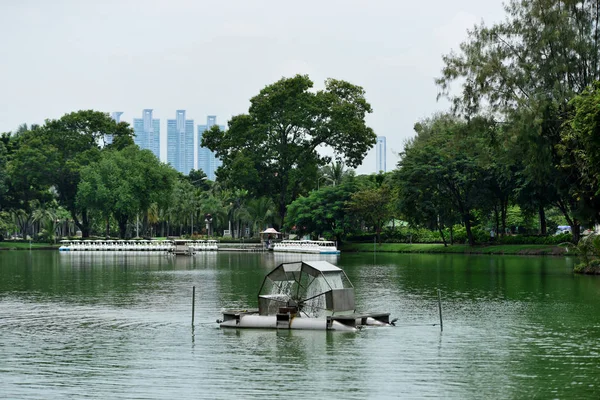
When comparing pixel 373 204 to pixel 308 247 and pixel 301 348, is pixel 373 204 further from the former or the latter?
pixel 301 348

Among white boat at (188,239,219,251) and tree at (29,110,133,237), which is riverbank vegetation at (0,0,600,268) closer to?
tree at (29,110,133,237)

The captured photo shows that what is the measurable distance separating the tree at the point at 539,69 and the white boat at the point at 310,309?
86.3 feet

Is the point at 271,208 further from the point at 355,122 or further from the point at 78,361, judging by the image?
the point at 78,361

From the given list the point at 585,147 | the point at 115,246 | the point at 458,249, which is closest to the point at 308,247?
the point at 458,249

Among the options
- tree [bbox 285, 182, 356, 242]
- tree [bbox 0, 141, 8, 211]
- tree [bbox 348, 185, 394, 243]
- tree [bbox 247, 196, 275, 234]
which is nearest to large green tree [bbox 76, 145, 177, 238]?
tree [bbox 0, 141, 8, 211]

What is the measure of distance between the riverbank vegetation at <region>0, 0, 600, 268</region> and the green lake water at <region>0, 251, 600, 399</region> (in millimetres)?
12312

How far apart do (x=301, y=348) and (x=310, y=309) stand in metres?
5.53

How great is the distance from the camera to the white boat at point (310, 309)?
93.4 ft

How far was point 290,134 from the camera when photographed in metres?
107

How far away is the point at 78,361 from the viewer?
23172mm

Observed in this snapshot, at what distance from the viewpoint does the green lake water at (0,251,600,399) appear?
19531 millimetres

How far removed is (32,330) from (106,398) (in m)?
12.2

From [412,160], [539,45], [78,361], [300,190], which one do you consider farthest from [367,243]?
[78,361]

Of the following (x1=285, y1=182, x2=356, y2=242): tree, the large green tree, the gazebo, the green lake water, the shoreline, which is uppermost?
the large green tree
